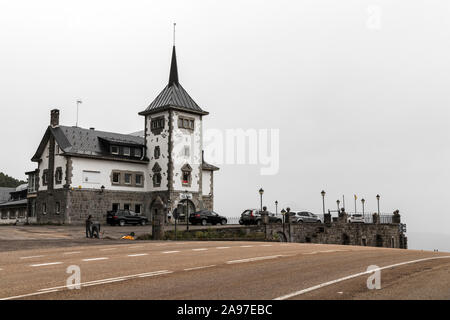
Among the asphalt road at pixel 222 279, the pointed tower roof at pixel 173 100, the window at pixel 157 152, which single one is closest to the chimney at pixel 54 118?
the pointed tower roof at pixel 173 100

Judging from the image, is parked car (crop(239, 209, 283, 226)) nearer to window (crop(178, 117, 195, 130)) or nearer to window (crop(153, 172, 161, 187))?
window (crop(153, 172, 161, 187))

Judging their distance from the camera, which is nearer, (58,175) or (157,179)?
(58,175)

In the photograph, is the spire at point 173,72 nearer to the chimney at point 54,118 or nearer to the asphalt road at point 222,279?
the chimney at point 54,118

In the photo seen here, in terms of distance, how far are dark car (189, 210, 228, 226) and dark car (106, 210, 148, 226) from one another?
4898 millimetres

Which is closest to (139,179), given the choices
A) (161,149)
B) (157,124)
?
(161,149)

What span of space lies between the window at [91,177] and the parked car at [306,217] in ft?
67.4

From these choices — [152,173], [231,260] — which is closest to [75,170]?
[152,173]

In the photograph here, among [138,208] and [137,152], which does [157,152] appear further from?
[138,208]

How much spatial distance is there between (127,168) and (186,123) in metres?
7.98

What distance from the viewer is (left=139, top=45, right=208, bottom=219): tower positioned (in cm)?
5434

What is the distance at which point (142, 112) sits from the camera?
57.8m

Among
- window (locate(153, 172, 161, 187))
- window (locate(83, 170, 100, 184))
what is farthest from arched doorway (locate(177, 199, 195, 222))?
window (locate(83, 170, 100, 184))

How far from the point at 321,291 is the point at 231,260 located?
6.00 metres

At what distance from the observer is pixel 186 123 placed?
56312mm
